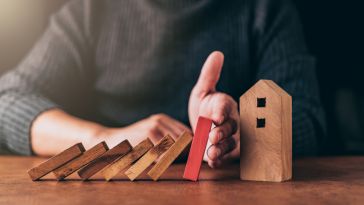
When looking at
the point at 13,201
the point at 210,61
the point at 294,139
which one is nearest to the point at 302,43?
the point at 294,139

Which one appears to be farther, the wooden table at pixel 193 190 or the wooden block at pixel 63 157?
the wooden block at pixel 63 157

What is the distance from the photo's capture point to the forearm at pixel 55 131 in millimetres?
1057

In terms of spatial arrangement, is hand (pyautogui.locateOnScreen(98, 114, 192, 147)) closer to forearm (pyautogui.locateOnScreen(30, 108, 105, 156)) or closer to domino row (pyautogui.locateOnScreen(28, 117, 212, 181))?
forearm (pyautogui.locateOnScreen(30, 108, 105, 156))

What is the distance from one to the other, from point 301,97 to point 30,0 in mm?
914

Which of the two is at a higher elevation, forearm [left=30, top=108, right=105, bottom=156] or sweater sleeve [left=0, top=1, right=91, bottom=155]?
sweater sleeve [left=0, top=1, right=91, bottom=155]

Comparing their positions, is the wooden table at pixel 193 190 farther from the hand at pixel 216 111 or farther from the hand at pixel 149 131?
the hand at pixel 149 131

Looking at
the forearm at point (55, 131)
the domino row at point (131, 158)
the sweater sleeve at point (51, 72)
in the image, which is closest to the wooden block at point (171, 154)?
the domino row at point (131, 158)

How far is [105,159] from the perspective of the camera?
0.62 m

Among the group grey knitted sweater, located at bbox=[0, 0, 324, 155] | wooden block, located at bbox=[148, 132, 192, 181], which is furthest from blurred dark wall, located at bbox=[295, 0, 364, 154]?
wooden block, located at bbox=[148, 132, 192, 181]

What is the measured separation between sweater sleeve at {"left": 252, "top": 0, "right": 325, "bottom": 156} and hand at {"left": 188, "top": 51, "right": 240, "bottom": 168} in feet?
1.39

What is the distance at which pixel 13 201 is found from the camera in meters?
0.49

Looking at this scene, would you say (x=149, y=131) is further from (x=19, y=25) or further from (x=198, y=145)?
(x=19, y=25)

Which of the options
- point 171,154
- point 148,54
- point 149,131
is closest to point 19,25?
point 148,54

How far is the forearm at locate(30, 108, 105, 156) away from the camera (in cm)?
106
